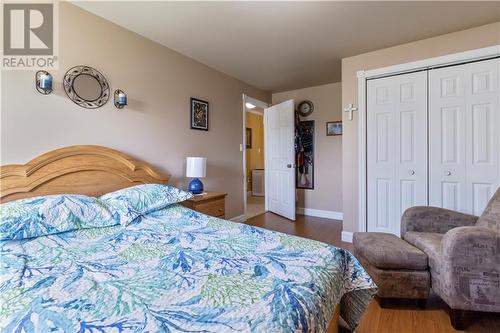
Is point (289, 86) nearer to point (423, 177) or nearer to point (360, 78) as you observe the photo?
point (360, 78)

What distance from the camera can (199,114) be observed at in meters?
3.25

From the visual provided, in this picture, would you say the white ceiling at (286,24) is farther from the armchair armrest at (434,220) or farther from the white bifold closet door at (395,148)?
the armchair armrest at (434,220)

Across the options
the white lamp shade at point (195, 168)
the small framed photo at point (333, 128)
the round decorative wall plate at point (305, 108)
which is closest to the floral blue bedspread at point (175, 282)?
the white lamp shade at point (195, 168)

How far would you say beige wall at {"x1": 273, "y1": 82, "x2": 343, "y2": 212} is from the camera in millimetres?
4309

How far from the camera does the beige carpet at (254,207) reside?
4.66 meters

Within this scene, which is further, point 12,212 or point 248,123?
point 248,123

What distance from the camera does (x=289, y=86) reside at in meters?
4.44

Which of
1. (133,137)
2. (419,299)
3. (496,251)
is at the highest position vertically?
(133,137)

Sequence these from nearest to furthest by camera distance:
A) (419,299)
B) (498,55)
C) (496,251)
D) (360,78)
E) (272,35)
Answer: (496,251) → (419,299) → (498,55) → (272,35) → (360,78)

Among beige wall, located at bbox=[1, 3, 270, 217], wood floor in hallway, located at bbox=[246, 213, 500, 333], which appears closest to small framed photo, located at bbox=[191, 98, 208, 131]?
beige wall, located at bbox=[1, 3, 270, 217]

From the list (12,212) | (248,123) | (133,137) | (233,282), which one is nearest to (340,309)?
(233,282)

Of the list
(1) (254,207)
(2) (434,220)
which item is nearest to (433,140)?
(2) (434,220)

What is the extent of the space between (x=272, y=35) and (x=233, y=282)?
240 centimetres

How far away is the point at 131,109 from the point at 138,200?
1.07 m
